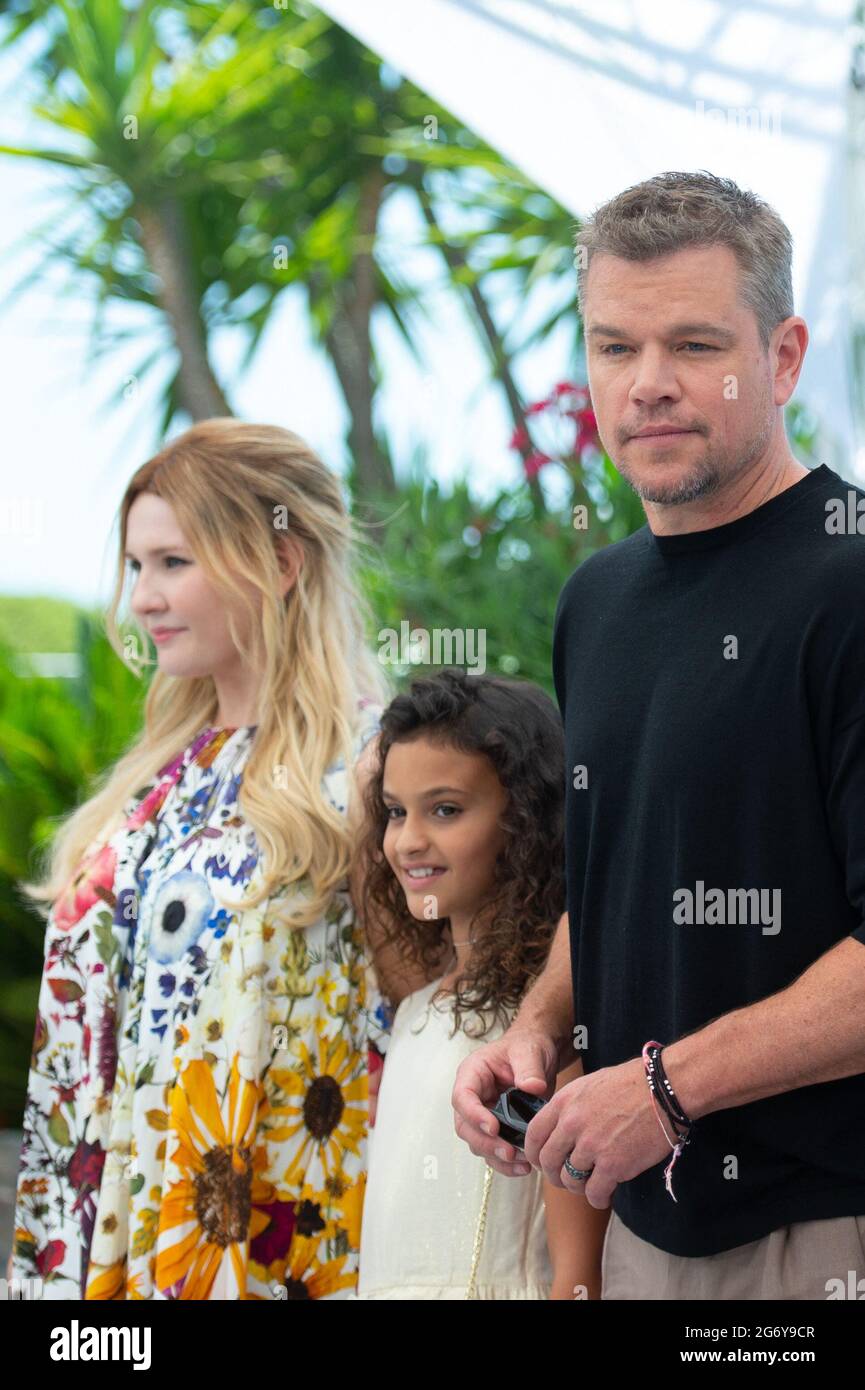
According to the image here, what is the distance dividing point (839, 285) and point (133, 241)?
4.82 meters

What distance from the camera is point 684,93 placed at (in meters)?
4.48

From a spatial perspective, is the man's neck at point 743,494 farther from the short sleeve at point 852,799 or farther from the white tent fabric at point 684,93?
the white tent fabric at point 684,93

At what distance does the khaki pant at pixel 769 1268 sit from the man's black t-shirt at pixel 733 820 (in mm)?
18

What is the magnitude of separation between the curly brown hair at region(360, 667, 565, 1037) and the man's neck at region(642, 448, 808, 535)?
499 mm

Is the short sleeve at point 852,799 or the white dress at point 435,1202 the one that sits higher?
the short sleeve at point 852,799

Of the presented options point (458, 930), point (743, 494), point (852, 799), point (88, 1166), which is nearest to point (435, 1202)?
point (458, 930)

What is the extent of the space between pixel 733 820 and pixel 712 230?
542 millimetres

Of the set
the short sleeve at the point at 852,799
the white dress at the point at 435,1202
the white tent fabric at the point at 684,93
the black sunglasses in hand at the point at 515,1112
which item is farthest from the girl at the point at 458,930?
the white tent fabric at the point at 684,93

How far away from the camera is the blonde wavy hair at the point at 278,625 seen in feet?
6.91

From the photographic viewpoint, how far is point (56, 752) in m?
4.71

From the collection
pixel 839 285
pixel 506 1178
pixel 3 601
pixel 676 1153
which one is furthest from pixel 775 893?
pixel 3 601

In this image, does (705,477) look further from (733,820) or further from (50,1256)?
(50,1256)

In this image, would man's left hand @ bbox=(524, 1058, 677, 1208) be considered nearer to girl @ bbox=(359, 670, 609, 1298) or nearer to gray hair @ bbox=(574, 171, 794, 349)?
girl @ bbox=(359, 670, 609, 1298)

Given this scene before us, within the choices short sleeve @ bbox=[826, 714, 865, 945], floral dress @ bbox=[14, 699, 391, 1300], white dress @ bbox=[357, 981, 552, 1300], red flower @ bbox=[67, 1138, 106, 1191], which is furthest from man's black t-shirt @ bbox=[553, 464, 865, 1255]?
red flower @ bbox=[67, 1138, 106, 1191]
